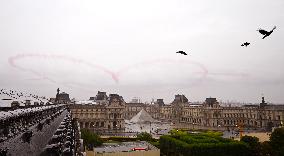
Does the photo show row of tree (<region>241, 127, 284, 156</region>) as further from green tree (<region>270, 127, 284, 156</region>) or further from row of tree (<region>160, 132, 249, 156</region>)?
row of tree (<region>160, 132, 249, 156</region>)

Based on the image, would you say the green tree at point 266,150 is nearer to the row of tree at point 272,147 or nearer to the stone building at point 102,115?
the row of tree at point 272,147

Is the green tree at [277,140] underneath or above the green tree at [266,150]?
above

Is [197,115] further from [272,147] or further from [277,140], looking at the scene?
[277,140]

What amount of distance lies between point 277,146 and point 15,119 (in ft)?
156

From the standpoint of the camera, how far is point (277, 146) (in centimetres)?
4875

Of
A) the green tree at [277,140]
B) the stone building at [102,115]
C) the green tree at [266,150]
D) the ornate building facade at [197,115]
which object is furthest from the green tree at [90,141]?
the stone building at [102,115]

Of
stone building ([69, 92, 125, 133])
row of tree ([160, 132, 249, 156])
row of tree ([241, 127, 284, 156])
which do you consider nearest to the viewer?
row of tree ([160, 132, 249, 156])

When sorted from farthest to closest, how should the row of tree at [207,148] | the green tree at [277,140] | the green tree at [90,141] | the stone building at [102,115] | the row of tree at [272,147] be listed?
the stone building at [102,115]
the green tree at [90,141]
the green tree at [277,140]
the row of tree at [272,147]
the row of tree at [207,148]

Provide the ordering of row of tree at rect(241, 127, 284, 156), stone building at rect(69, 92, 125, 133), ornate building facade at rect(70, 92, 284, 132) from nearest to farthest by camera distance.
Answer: row of tree at rect(241, 127, 284, 156)
stone building at rect(69, 92, 125, 133)
ornate building facade at rect(70, 92, 284, 132)

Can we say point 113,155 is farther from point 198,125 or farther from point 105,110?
point 198,125

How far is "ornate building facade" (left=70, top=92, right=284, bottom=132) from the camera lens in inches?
4200

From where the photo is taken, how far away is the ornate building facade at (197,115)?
350 feet

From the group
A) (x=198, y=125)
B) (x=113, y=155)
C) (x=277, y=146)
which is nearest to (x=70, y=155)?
(x=113, y=155)

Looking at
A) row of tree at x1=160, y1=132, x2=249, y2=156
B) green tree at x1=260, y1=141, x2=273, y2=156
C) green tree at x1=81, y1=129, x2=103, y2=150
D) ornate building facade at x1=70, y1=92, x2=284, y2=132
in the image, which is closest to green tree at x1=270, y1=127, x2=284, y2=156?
green tree at x1=260, y1=141, x2=273, y2=156
